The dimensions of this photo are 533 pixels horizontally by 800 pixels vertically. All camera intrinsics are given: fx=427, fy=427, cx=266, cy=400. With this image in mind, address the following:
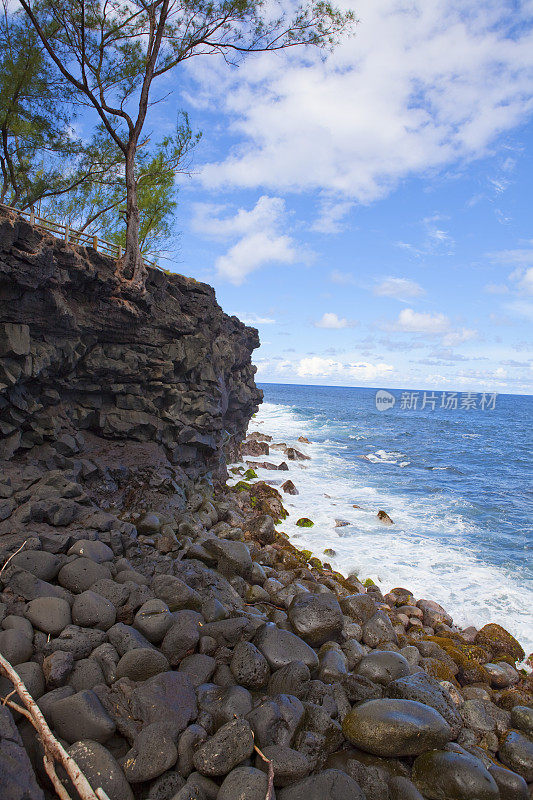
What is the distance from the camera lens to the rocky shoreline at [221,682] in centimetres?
532

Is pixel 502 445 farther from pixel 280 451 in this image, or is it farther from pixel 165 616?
pixel 165 616

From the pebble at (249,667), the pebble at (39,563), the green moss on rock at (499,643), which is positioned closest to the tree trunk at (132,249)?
the pebble at (39,563)

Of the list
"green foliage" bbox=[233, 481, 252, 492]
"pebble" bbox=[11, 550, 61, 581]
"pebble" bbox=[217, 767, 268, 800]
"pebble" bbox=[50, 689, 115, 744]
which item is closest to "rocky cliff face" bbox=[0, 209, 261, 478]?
"green foliage" bbox=[233, 481, 252, 492]

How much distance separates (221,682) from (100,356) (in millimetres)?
11848

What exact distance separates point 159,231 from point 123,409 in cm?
1749

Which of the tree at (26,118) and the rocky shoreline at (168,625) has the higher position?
the tree at (26,118)

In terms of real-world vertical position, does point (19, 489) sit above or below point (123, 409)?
below

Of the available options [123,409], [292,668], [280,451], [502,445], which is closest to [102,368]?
[123,409]

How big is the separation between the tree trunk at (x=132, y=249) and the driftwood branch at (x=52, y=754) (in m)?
13.5

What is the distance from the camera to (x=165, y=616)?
7738 mm

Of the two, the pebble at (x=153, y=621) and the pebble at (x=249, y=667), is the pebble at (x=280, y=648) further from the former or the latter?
the pebble at (x=153, y=621)

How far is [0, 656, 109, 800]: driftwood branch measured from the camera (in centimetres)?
444

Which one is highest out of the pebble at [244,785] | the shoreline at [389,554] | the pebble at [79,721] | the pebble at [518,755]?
the pebble at [79,721]

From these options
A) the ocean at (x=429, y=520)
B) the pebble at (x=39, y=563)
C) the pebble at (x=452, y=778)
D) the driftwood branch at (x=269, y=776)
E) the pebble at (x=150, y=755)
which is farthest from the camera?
the ocean at (x=429, y=520)
